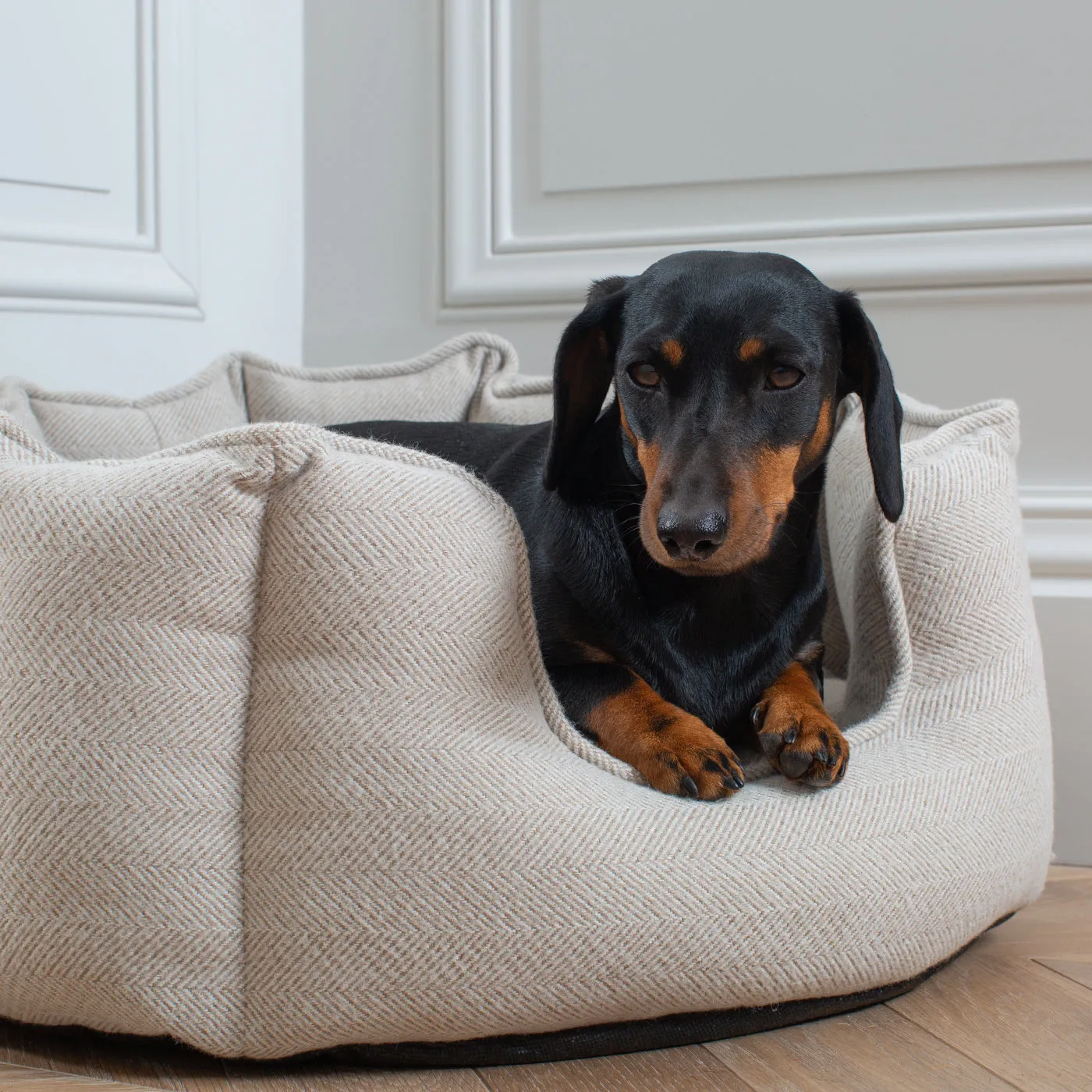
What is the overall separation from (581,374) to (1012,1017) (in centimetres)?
92

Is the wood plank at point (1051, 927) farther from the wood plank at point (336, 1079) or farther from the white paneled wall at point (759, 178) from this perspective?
the wood plank at point (336, 1079)

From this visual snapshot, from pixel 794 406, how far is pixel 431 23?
1.74m

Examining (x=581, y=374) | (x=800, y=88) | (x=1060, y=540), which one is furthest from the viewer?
(x=800, y=88)

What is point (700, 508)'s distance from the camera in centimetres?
124

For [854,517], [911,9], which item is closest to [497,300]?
[911,9]

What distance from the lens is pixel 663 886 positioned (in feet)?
3.91

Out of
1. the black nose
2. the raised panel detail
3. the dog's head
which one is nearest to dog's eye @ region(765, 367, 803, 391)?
the dog's head

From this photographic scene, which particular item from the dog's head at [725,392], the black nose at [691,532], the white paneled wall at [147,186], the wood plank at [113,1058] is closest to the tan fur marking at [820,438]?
the dog's head at [725,392]

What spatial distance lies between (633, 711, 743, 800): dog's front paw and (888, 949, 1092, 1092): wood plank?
34 cm

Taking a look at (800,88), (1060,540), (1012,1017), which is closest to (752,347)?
(1012,1017)

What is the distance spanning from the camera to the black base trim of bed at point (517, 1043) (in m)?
1.19

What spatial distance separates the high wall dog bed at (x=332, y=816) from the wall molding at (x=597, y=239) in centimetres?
140

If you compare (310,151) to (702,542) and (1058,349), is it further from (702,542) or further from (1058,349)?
(702,542)

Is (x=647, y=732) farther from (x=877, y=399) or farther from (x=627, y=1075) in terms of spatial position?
(x=877, y=399)
